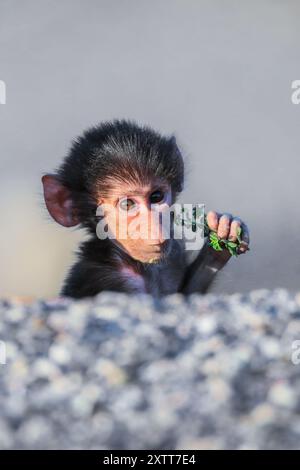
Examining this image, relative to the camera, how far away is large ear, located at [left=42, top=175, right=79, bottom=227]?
2615 millimetres

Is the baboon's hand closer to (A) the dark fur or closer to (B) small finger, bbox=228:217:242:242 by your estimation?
(B) small finger, bbox=228:217:242:242

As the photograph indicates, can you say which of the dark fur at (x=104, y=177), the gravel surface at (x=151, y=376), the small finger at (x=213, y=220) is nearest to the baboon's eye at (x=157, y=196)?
the dark fur at (x=104, y=177)

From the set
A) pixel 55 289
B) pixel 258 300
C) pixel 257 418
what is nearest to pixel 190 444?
pixel 257 418

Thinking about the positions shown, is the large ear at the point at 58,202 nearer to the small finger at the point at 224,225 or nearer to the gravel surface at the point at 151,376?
the small finger at the point at 224,225

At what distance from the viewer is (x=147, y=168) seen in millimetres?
2627

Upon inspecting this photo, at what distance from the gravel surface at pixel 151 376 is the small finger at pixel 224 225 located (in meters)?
0.83

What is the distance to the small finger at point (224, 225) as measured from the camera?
8.13ft

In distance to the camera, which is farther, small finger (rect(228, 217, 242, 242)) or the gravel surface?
small finger (rect(228, 217, 242, 242))

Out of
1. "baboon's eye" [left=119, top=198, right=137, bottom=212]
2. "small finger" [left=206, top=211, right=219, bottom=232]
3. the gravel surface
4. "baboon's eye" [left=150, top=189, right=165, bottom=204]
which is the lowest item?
the gravel surface

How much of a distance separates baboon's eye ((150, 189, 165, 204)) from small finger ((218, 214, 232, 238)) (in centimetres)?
28

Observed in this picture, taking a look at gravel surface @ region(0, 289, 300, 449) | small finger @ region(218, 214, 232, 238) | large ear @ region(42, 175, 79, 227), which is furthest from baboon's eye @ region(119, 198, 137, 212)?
gravel surface @ region(0, 289, 300, 449)

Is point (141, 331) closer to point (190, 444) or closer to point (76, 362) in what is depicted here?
point (76, 362)

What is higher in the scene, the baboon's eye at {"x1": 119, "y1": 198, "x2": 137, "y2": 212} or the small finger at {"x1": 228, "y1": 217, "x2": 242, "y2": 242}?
the baboon's eye at {"x1": 119, "y1": 198, "x2": 137, "y2": 212}
